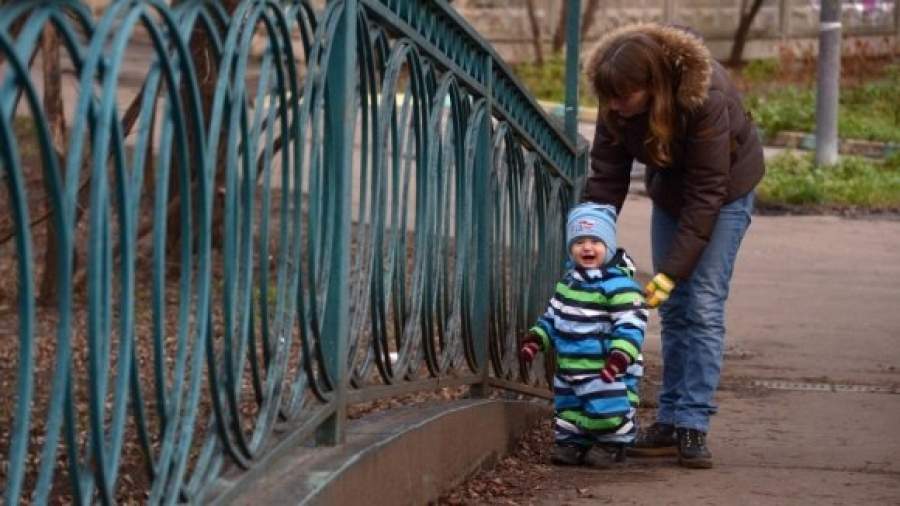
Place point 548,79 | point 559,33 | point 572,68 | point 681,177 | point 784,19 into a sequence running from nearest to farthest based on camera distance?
1. point 681,177
2. point 572,68
3. point 548,79
4. point 559,33
5. point 784,19

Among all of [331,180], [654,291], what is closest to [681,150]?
[654,291]

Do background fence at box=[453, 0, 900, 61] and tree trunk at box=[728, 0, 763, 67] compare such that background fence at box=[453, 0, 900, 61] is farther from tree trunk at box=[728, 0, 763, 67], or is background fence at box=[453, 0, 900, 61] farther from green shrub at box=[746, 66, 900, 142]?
green shrub at box=[746, 66, 900, 142]

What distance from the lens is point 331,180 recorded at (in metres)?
4.15

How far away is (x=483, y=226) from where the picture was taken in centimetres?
587

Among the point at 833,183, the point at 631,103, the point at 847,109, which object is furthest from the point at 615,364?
the point at 847,109

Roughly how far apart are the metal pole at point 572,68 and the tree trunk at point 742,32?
51.8ft

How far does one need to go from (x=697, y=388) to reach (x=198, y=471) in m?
2.91

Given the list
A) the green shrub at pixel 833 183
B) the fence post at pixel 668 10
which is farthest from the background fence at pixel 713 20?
the green shrub at pixel 833 183

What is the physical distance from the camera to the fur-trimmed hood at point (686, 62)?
5.57m

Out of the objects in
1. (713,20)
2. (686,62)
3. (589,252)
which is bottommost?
(589,252)

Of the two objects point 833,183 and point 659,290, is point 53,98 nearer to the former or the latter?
point 659,290

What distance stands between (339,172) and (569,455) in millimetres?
2270

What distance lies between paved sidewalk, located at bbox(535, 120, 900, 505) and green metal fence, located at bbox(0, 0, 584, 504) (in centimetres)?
76

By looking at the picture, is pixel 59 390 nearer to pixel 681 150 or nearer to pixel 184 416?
pixel 184 416
